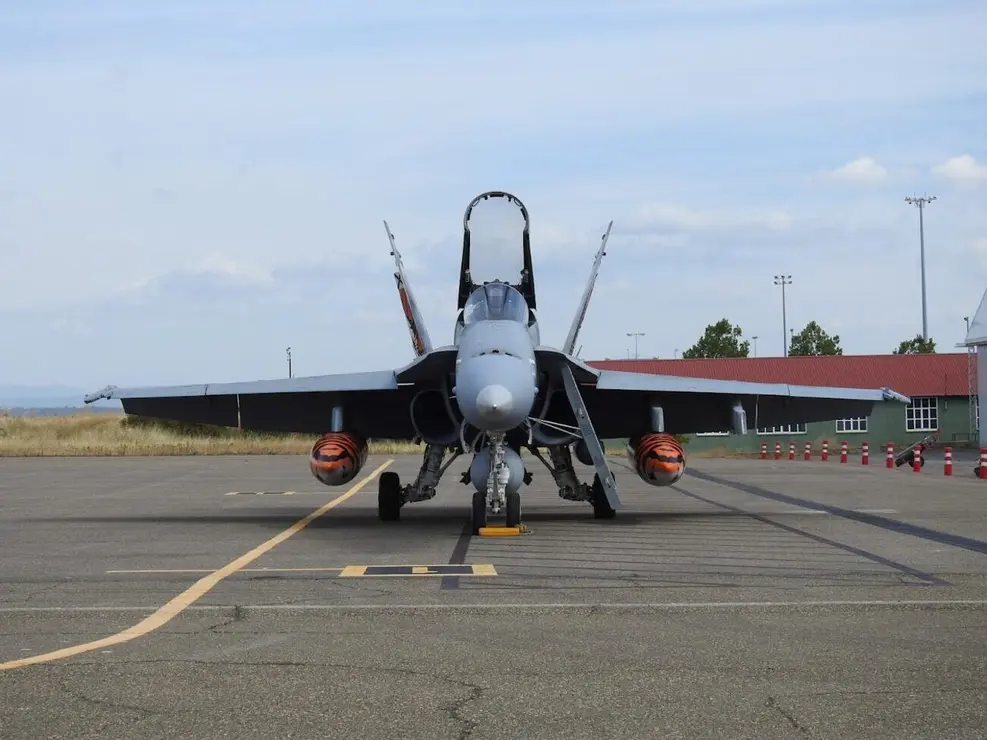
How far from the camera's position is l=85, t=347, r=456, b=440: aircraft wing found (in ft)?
56.1

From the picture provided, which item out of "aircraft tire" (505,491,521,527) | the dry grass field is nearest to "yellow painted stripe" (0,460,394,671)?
"aircraft tire" (505,491,521,527)

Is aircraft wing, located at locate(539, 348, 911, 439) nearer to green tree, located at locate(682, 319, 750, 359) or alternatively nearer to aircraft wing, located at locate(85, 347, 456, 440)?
aircraft wing, located at locate(85, 347, 456, 440)

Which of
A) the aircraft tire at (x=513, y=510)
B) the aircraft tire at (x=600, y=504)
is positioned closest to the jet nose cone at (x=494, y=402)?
the aircraft tire at (x=513, y=510)

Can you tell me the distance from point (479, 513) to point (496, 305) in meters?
2.59

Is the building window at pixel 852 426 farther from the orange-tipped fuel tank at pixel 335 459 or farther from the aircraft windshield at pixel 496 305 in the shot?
the orange-tipped fuel tank at pixel 335 459

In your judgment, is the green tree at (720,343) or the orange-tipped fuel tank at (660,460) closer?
the orange-tipped fuel tank at (660,460)

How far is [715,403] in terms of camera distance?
771 inches

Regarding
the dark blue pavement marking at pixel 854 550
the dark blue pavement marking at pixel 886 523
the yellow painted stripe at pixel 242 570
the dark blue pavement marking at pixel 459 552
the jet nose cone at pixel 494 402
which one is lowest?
the dark blue pavement marking at pixel 886 523

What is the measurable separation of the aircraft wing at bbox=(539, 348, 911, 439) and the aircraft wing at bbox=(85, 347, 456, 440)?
242cm

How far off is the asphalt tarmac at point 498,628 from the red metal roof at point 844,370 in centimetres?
3941

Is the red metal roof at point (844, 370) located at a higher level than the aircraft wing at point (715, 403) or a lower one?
higher

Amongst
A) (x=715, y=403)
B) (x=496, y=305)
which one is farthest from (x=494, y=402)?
(x=715, y=403)

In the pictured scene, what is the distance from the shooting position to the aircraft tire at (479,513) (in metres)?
15.9

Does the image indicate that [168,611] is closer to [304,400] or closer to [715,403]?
[304,400]
